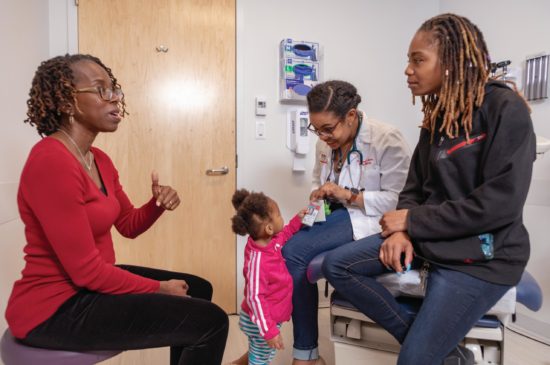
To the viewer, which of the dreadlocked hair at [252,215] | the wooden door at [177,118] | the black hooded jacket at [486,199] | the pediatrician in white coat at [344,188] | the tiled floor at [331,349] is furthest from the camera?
the wooden door at [177,118]

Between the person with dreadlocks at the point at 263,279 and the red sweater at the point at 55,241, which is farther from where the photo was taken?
the person with dreadlocks at the point at 263,279

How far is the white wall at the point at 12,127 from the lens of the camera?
133 centimetres

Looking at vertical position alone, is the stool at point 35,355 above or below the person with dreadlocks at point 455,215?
below

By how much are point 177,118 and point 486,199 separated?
72.4 inches

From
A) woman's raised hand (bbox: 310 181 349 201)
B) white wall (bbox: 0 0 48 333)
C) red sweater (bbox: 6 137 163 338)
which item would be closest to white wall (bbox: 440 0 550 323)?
woman's raised hand (bbox: 310 181 349 201)

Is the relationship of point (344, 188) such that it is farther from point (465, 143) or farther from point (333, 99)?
point (465, 143)

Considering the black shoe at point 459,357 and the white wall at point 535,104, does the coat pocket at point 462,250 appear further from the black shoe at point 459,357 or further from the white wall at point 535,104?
the white wall at point 535,104

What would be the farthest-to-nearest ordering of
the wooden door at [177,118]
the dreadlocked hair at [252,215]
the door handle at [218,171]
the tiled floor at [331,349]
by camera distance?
the door handle at [218,171] < the wooden door at [177,118] < the tiled floor at [331,349] < the dreadlocked hair at [252,215]

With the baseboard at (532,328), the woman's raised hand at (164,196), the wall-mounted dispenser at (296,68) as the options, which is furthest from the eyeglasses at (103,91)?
the baseboard at (532,328)

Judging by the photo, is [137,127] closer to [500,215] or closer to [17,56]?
[17,56]

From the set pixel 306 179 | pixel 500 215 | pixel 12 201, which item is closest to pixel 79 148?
pixel 12 201

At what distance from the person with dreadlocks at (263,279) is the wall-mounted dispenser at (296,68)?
1.18m

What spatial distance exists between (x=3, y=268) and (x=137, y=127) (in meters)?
→ 1.15

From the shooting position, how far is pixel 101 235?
107cm
